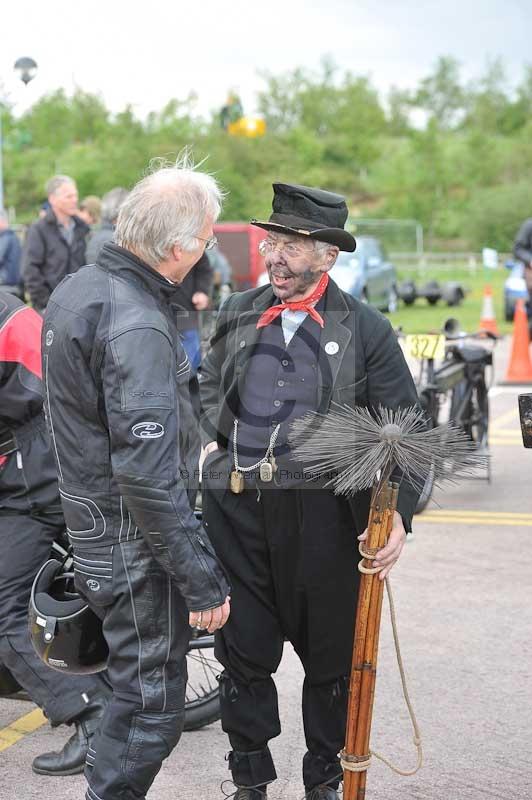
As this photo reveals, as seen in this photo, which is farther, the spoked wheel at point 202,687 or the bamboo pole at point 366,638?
the spoked wheel at point 202,687

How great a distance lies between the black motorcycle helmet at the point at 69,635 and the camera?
3.60m

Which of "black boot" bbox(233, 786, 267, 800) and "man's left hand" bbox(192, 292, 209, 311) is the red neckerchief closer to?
"black boot" bbox(233, 786, 267, 800)

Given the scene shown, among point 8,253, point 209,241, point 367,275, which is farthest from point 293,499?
point 367,275

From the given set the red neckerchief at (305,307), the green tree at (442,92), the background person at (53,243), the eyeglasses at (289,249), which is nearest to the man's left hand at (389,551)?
the red neckerchief at (305,307)

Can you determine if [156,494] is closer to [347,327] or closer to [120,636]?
[120,636]

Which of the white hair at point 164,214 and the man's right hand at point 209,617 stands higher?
the white hair at point 164,214

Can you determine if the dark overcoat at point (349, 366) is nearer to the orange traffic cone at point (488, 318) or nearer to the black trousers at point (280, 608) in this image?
the black trousers at point (280, 608)

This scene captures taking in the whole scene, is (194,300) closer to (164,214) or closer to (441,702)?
(441,702)

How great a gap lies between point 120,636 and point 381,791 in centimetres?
140

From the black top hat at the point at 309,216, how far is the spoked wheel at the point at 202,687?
1763 millimetres

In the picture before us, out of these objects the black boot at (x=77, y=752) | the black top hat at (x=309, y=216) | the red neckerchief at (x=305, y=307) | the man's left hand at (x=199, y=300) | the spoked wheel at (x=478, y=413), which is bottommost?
the black boot at (x=77, y=752)

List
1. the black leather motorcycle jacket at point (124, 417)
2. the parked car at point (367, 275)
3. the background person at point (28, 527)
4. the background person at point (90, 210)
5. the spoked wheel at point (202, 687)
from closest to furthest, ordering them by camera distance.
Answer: the black leather motorcycle jacket at point (124, 417), the background person at point (28, 527), the spoked wheel at point (202, 687), the background person at point (90, 210), the parked car at point (367, 275)

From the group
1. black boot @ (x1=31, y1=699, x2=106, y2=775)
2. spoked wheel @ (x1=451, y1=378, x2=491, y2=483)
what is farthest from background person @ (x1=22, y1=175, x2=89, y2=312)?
black boot @ (x1=31, y1=699, x2=106, y2=775)

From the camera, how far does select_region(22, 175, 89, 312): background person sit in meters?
10.7
